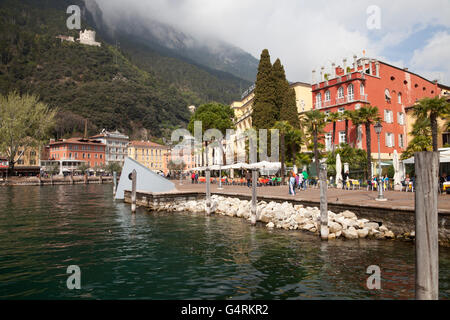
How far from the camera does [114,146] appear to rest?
102562mm

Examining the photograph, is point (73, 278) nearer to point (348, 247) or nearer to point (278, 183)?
point (348, 247)

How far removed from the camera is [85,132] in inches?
4210

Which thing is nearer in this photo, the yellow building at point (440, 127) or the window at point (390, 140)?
the yellow building at point (440, 127)

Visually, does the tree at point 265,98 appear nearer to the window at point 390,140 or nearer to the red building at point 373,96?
the red building at point 373,96

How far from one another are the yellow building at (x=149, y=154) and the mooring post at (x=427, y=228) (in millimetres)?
97789

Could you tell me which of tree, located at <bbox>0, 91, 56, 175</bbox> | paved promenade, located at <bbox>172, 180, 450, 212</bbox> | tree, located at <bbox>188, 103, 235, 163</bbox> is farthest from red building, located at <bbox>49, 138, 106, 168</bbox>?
paved promenade, located at <bbox>172, 180, 450, 212</bbox>

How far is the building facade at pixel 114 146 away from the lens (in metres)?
99.6

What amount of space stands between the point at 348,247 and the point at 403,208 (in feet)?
8.69

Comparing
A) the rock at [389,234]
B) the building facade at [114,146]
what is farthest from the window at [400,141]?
the building facade at [114,146]

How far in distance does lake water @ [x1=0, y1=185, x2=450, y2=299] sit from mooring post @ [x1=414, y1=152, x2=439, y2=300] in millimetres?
2094

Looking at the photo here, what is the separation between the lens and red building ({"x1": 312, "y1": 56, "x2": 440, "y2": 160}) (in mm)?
37500

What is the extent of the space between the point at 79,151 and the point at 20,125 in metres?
33.4

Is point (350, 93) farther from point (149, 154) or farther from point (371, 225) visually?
point (149, 154)
